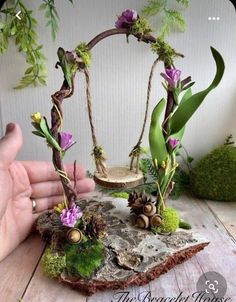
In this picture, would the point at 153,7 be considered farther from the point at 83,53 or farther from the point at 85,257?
the point at 85,257

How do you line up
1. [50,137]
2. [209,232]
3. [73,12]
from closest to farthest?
[50,137]
[209,232]
[73,12]

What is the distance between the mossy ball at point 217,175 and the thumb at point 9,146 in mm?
388

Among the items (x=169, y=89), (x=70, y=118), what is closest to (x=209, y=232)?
(x=169, y=89)

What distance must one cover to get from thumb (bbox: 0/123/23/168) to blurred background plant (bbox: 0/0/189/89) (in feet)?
0.67

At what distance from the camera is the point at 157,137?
20.0 inches

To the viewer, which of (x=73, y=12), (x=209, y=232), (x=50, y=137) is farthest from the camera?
(x=73, y=12)

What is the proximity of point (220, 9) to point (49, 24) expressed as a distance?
1.17 ft

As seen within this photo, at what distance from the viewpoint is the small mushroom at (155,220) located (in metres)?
0.52

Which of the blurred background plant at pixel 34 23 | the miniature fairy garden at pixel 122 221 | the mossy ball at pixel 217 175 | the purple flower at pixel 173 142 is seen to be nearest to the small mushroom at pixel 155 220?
the miniature fairy garden at pixel 122 221

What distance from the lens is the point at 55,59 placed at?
2.39ft

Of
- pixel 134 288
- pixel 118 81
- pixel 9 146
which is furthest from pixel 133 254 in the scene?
pixel 118 81

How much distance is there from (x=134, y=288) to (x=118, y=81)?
44 centimetres

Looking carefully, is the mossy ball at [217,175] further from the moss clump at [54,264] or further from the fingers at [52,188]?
the moss clump at [54,264]

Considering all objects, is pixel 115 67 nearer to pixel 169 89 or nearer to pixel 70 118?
pixel 70 118
